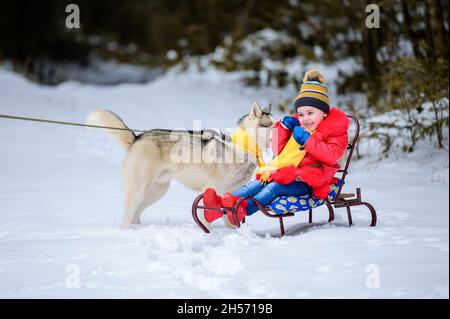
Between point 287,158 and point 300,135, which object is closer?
point 300,135

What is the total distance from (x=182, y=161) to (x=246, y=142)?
0.63 metres

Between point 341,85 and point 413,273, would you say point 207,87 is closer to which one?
point 341,85

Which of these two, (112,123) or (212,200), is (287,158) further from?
(112,123)

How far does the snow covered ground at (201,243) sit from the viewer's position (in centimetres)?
291

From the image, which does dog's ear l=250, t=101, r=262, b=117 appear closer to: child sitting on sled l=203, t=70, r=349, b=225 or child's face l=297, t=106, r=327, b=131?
child sitting on sled l=203, t=70, r=349, b=225

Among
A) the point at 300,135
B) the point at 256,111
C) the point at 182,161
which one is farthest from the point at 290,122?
the point at 182,161

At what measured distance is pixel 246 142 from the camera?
4613mm

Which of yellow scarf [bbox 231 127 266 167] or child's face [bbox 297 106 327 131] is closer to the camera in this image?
child's face [bbox 297 106 327 131]

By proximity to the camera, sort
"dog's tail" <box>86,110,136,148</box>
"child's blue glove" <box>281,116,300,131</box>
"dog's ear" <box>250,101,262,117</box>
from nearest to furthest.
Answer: "child's blue glove" <box>281,116,300,131</box> → "dog's ear" <box>250,101,262,117</box> → "dog's tail" <box>86,110,136,148</box>

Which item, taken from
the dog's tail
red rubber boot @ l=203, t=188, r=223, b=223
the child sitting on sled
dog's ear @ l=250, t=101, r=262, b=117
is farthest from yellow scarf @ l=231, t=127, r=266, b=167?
the dog's tail

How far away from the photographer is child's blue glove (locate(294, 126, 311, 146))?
3.76 meters

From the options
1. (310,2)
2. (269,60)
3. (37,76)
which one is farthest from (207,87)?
(37,76)

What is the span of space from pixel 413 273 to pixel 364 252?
1.51 ft
